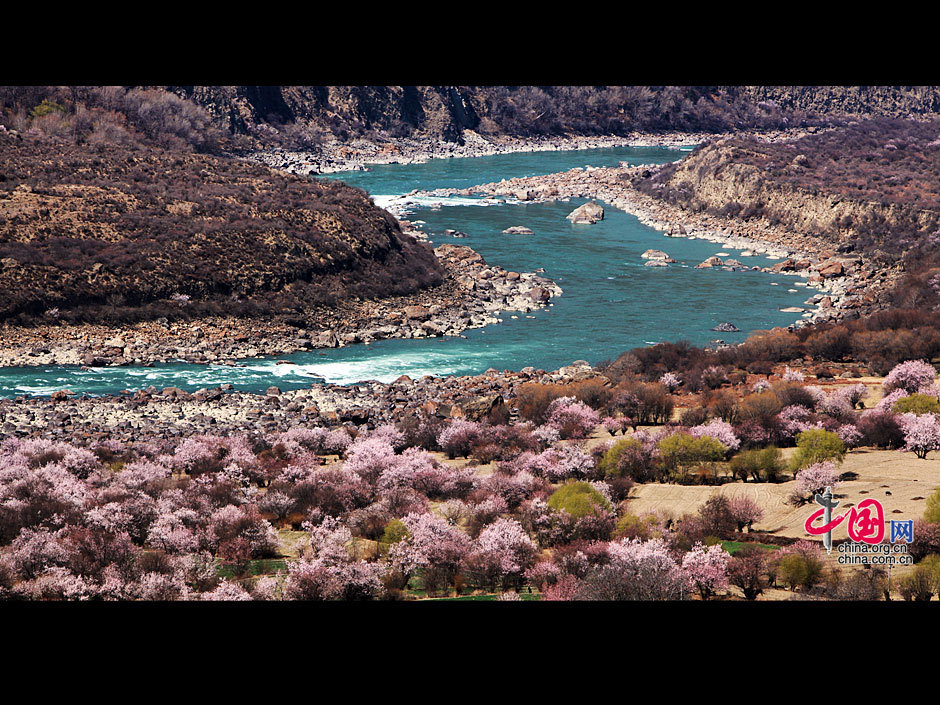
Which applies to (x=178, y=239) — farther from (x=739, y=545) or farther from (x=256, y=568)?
(x=739, y=545)

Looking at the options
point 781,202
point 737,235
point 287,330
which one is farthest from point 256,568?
point 781,202

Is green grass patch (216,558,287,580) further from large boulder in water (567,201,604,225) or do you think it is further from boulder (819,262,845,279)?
large boulder in water (567,201,604,225)

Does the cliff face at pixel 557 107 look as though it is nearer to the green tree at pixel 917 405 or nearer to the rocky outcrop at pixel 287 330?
the rocky outcrop at pixel 287 330

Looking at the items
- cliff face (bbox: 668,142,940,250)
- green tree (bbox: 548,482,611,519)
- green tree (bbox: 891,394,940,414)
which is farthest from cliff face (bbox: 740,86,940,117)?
green tree (bbox: 548,482,611,519)
